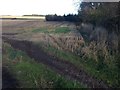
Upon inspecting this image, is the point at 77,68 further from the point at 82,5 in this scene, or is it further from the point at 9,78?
the point at 82,5

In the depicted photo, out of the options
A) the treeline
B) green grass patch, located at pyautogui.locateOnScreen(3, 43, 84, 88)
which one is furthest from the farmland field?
the treeline

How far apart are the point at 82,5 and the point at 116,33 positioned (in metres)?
18.9

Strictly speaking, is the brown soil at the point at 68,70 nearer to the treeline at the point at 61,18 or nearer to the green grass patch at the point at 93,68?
the green grass patch at the point at 93,68

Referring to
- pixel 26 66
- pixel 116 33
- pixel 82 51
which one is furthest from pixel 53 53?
pixel 26 66

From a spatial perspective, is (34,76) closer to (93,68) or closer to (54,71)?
(54,71)

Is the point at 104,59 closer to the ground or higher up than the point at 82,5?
closer to the ground

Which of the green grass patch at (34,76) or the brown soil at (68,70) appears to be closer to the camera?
the green grass patch at (34,76)

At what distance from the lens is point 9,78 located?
11094mm

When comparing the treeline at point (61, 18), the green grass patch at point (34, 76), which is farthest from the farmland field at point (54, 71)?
the treeline at point (61, 18)

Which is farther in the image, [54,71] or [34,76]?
[54,71]

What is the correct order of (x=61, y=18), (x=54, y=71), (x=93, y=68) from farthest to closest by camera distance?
(x=61, y=18) < (x=93, y=68) < (x=54, y=71)

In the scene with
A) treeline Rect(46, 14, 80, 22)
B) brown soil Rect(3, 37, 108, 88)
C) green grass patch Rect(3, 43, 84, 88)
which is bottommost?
brown soil Rect(3, 37, 108, 88)

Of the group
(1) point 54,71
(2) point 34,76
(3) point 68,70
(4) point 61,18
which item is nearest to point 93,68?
(3) point 68,70

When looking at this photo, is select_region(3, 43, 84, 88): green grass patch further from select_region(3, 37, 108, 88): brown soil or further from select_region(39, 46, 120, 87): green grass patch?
select_region(39, 46, 120, 87): green grass patch
